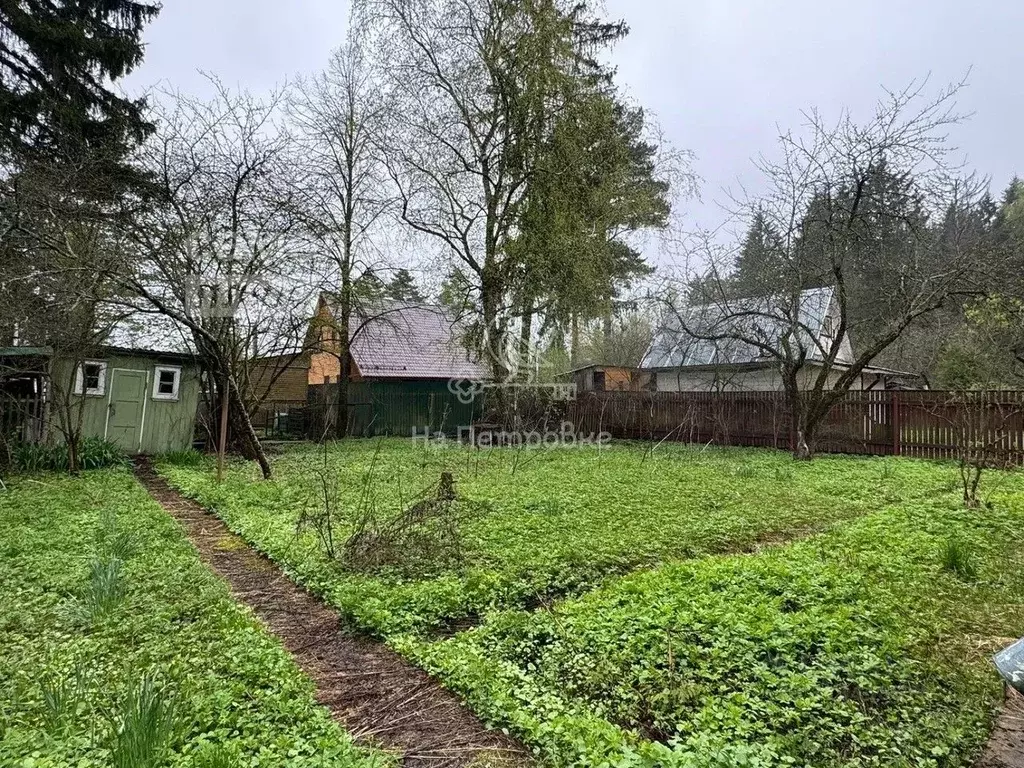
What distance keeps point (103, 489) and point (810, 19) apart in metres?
12.7

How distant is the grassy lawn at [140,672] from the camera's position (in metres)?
2.04

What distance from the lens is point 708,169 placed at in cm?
1522

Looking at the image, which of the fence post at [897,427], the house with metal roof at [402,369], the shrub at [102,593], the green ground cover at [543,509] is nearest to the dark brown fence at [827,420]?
the fence post at [897,427]

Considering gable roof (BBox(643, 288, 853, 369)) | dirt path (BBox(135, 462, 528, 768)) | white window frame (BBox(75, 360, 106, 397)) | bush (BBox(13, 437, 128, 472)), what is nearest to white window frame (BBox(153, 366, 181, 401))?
white window frame (BBox(75, 360, 106, 397))

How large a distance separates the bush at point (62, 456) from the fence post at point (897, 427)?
15.5m

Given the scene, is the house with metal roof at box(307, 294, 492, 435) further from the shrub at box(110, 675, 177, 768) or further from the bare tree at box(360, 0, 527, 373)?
the shrub at box(110, 675, 177, 768)

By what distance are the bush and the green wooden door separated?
0.75 m

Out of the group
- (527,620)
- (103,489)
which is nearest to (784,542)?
(527,620)

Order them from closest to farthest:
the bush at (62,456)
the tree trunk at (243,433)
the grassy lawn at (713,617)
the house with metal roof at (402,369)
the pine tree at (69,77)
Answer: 1. the grassy lawn at (713,617)
2. the tree trunk at (243,433)
3. the bush at (62,456)
4. the pine tree at (69,77)
5. the house with metal roof at (402,369)

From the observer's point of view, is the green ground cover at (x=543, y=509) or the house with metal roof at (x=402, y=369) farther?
the house with metal roof at (x=402, y=369)

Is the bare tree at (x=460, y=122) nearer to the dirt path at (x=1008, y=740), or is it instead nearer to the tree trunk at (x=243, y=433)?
the tree trunk at (x=243, y=433)

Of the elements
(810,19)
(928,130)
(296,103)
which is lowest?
(928,130)

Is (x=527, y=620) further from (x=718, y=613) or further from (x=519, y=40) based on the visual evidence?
(x=519, y=40)

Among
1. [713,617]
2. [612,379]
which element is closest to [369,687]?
[713,617]
